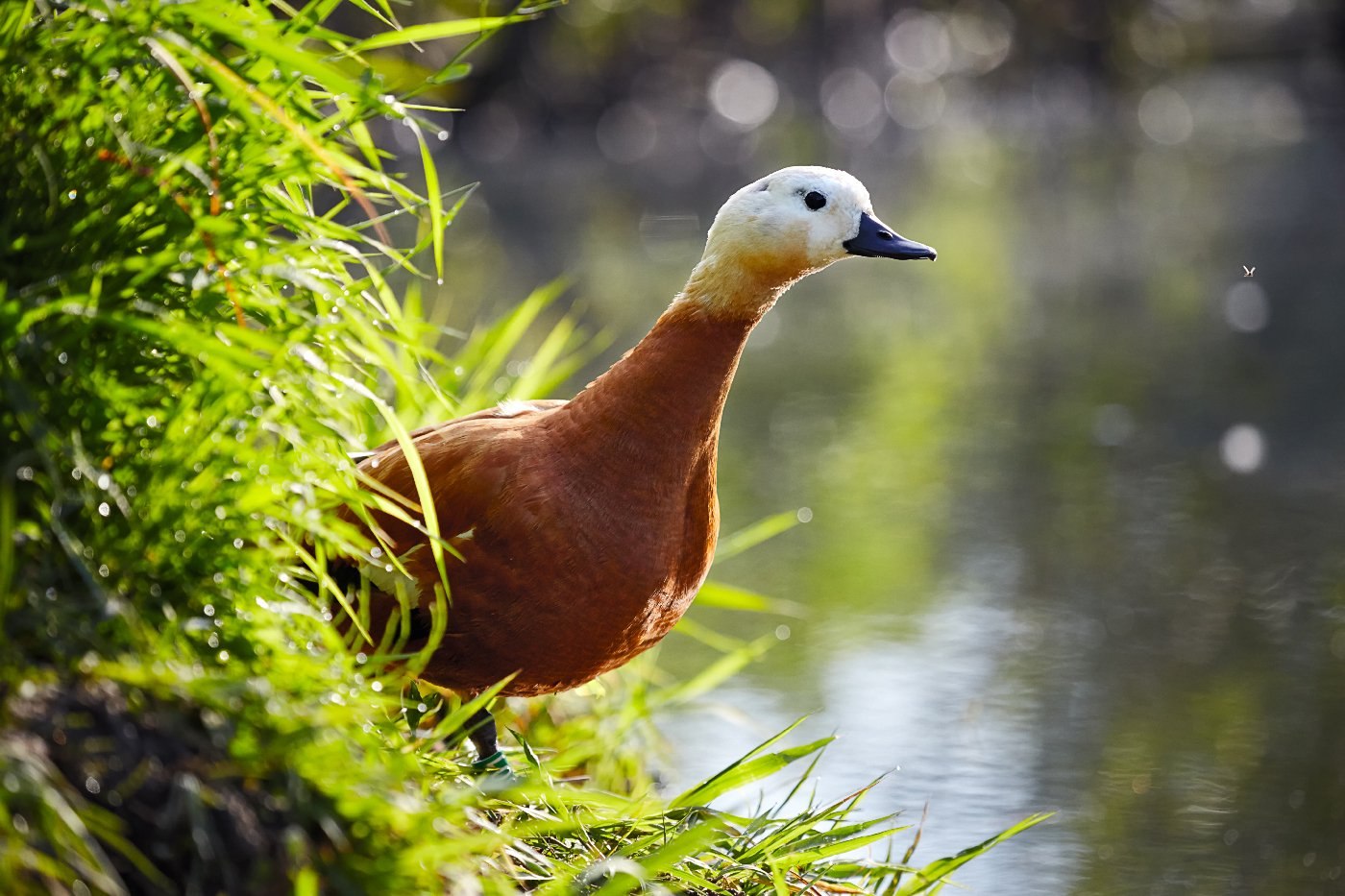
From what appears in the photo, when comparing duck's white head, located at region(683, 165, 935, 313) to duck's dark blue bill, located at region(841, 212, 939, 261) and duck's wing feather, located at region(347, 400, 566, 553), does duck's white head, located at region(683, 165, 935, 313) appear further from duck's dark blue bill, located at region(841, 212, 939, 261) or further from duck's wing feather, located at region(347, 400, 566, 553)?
duck's wing feather, located at region(347, 400, 566, 553)

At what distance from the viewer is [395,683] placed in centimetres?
225

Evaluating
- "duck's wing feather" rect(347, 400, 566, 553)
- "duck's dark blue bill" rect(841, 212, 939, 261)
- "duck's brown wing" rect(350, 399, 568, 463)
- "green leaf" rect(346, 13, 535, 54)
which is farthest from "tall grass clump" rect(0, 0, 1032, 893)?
"duck's dark blue bill" rect(841, 212, 939, 261)

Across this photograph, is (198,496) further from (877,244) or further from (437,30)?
(877,244)

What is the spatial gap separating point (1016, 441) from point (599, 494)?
4471 millimetres

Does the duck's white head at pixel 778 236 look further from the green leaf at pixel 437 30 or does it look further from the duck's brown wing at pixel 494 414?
the green leaf at pixel 437 30

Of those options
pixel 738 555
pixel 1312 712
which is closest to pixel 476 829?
pixel 1312 712

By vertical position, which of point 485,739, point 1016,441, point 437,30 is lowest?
point 1016,441

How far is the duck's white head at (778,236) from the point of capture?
2775 millimetres

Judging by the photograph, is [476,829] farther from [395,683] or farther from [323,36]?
[323,36]

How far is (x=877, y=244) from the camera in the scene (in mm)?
2865

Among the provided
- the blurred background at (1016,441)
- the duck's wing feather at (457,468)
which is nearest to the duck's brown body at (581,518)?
the duck's wing feather at (457,468)

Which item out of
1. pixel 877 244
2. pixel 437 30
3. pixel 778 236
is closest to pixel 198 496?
pixel 437 30

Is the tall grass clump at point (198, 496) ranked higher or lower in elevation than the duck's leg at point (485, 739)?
higher

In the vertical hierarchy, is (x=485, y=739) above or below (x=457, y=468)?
below
